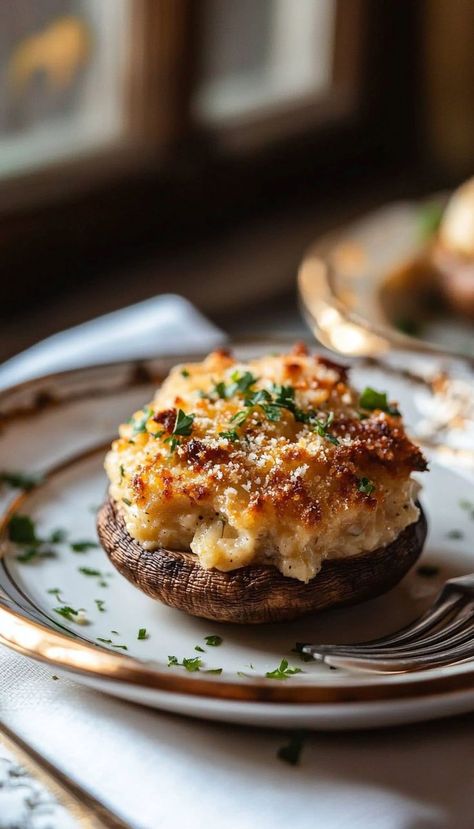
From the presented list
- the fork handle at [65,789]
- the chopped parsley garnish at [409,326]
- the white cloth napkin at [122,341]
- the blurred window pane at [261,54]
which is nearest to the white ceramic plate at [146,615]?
the fork handle at [65,789]

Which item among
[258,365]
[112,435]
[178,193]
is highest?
[258,365]

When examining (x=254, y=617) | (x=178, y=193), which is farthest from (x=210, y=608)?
(x=178, y=193)

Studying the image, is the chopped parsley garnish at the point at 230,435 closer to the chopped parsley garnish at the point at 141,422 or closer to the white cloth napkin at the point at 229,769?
the chopped parsley garnish at the point at 141,422

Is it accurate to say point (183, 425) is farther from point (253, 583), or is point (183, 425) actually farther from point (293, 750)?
point (293, 750)

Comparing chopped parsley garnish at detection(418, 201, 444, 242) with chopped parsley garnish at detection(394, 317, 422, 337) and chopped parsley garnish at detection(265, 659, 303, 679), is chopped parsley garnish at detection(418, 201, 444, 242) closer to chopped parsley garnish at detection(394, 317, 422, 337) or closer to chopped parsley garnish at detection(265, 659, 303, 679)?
chopped parsley garnish at detection(394, 317, 422, 337)

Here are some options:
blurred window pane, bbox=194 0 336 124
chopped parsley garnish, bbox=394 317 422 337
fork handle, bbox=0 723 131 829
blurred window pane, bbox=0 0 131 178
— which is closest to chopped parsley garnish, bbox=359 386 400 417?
fork handle, bbox=0 723 131 829

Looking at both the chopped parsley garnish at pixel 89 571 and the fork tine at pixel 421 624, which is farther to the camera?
the chopped parsley garnish at pixel 89 571

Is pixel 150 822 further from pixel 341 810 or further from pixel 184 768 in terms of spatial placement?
pixel 341 810
